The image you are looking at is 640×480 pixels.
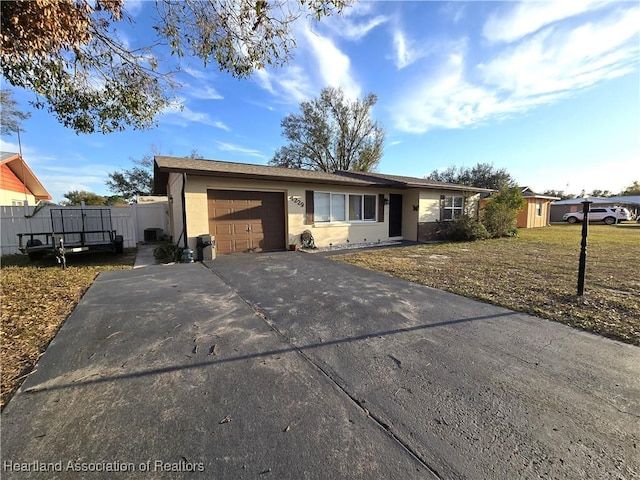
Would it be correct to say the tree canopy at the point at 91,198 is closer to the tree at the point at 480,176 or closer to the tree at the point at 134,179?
the tree at the point at 134,179

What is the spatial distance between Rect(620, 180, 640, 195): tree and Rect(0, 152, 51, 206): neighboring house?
78315 mm

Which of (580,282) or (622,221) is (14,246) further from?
(622,221)

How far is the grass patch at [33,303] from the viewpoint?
268 cm

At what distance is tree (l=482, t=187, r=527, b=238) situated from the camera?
14289 mm

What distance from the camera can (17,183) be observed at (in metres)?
16.6

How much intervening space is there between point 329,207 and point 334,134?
1949cm

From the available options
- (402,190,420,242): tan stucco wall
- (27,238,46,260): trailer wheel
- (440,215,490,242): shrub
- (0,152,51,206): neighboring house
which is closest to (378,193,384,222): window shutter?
(402,190,420,242): tan stucco wall

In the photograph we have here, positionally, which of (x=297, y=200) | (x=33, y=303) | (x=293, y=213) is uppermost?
(x=297, y=200)

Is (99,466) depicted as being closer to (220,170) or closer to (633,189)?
(220,170)

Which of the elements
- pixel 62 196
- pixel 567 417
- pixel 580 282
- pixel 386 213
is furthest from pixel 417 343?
pixel 62 196

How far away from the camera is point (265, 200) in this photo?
9859 millimetres

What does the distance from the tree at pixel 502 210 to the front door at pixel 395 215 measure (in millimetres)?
4747

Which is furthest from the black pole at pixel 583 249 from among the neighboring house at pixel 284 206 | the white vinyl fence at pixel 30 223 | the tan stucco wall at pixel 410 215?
the white vinyl fence at pixel 30 223

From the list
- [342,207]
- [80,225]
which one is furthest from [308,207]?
[80,225]
